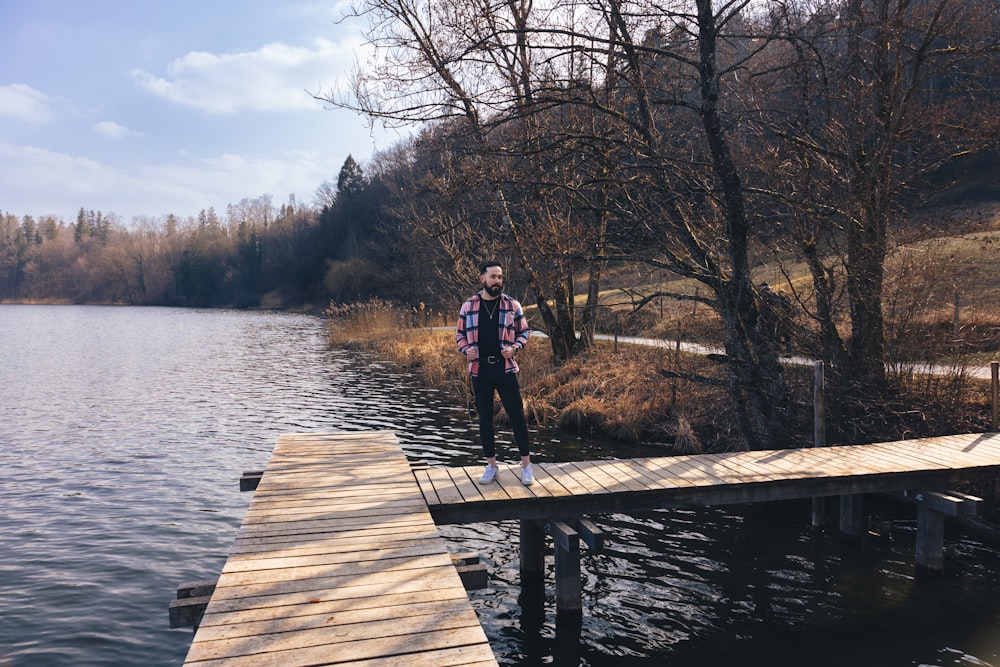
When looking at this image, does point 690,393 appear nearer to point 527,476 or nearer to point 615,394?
point 615,394

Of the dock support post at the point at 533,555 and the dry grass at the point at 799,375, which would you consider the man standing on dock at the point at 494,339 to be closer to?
the dock support post at the point at 533,555

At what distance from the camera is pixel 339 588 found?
4.54 m

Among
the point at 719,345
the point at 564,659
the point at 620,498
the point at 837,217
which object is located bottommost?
the point at 564,659

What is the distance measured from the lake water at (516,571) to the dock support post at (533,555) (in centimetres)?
19

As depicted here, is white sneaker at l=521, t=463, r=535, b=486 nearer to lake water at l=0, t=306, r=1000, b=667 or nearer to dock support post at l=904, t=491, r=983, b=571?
lake water at l=0, t=306, r=1000, b=667

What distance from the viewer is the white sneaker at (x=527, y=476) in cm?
706

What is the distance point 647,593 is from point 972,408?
6.24 metres

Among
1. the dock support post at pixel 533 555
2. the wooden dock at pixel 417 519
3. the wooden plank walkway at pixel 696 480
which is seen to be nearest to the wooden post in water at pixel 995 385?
the wooden dock at pixel 417 519

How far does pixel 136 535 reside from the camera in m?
9.04

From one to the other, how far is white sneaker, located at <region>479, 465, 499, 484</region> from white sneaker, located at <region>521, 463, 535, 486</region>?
28 centimetres

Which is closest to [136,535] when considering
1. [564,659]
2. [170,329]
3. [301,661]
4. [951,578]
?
[564,659]

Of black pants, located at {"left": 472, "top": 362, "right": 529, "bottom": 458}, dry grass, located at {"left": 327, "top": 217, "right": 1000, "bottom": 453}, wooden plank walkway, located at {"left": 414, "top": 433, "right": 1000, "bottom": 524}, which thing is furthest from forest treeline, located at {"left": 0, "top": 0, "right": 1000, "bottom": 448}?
black pants, located at {"left": 472, "top": 362, "right": 529, "bottom": 458}

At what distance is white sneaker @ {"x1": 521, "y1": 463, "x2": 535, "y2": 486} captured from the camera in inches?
278

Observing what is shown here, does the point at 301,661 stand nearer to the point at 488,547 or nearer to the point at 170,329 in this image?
the point at 488,547
